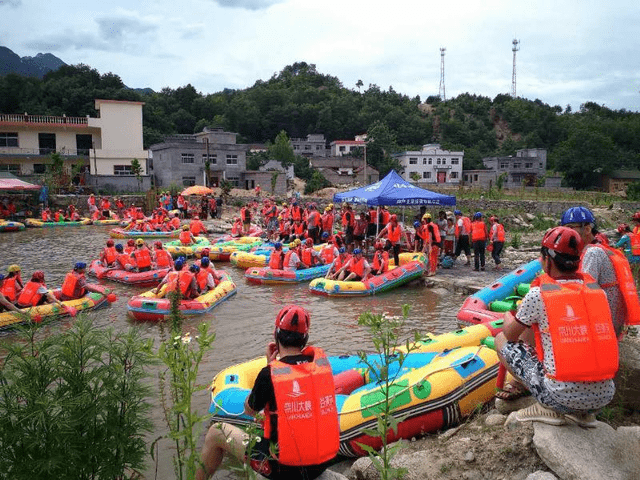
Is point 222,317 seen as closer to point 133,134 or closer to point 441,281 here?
point 441,281

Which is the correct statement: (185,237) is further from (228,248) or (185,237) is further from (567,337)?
(567,337)

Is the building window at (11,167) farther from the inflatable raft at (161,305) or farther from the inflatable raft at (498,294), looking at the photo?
the inflatable raft at (498,294)

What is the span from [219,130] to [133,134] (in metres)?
10.2

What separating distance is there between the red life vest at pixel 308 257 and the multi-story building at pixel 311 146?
5186 cm

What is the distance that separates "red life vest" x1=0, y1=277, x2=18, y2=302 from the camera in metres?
9.41

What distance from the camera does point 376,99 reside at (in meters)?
84.2

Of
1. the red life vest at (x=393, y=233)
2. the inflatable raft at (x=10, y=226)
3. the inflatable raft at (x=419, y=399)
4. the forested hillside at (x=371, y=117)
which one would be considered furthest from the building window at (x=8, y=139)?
the inflatable raft at (x=419, y=399)

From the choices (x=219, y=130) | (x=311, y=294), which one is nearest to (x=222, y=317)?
(x=311, y=294)

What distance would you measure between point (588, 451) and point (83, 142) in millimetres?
46351

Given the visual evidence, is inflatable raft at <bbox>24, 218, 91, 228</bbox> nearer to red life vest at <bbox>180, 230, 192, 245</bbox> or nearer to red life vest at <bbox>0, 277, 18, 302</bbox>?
red life vest at <bbox>180, 230, 192, 245</bbox>

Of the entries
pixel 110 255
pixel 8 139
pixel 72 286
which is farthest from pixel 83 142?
pixel 72 286

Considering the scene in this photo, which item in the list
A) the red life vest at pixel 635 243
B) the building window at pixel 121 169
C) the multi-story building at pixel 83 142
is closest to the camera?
the red life vest at pixel 635 243

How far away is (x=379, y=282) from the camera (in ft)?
40.5

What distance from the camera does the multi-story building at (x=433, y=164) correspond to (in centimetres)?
5916
